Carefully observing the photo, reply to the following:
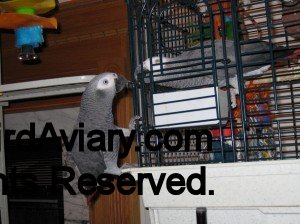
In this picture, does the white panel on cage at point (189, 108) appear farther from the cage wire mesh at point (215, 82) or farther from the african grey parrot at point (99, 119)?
the african grey parrot at point (99, 119)

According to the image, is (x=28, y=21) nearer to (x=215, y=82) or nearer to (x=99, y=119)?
(x=99, y=119)

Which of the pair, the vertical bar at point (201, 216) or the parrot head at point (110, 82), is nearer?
the vertical bar at point (201, 216)

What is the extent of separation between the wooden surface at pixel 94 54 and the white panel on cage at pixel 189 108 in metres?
0.69

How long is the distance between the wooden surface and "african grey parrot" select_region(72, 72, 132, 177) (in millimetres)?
573

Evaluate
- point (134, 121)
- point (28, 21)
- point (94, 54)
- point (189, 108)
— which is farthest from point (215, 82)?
point (94, 54)

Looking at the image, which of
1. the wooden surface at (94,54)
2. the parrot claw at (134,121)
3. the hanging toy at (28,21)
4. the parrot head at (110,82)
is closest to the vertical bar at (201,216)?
the parrot claw at (134,121)

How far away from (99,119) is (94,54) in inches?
32.3

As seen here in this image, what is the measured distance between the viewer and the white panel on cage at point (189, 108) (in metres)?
0.73

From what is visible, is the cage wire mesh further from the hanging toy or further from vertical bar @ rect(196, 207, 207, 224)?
the hanging toy

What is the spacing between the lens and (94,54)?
1.60 metres

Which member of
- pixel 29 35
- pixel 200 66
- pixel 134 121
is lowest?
pixel 134 121

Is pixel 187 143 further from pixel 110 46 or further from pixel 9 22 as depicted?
pixel 110 46

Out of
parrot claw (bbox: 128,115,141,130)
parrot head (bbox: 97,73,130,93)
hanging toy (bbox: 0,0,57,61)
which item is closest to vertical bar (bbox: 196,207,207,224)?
parrot claw (bbox: 128,115,141,130)

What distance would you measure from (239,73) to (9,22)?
1.99 feet
